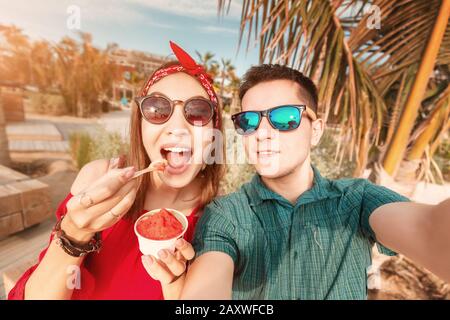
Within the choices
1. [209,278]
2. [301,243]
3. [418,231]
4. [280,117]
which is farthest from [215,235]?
[418,231]

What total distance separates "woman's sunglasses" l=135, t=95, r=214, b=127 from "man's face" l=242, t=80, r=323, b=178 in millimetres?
262

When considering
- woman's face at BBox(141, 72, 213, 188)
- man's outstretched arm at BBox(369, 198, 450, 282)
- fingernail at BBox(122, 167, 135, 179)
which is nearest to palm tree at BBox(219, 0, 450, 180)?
woman's face at BBox(141, 72, 213, 188)

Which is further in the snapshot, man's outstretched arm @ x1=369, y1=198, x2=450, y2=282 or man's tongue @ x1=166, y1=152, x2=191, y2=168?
man's tongue @ x1=166, y1=152, x2=191, y2=168

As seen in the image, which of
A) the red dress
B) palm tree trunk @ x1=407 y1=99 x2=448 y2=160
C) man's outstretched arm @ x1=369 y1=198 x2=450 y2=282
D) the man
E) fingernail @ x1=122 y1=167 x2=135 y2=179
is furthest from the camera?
palm tree trunk @ x1=407 y1=99 x2=448 y2=160

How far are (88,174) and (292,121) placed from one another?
40.4 inches

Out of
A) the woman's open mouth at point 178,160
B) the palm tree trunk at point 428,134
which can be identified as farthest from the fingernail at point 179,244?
the palm tree trunk at point 428,134

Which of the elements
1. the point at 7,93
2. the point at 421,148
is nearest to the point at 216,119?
the point at 421,148

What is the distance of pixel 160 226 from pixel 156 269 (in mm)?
159

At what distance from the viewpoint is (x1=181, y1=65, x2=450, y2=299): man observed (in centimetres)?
116

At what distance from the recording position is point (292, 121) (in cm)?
131

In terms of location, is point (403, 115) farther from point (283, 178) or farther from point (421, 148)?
point (283, 178)

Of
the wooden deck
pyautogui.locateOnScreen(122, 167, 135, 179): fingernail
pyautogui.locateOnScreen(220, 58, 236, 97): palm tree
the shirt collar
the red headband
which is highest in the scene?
pyautogui.locateOnScreen(220, 58, 236, 97): palm tree

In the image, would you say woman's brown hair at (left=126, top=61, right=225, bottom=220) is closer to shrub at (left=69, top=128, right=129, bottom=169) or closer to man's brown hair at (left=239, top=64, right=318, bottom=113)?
man's brown hair at (left=239, top=64, right=318, bottom=113)

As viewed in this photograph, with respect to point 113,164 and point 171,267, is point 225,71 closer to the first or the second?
point 113,164
